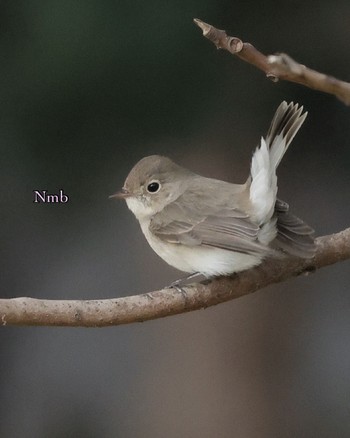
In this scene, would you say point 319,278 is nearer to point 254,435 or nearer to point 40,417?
point 254,435

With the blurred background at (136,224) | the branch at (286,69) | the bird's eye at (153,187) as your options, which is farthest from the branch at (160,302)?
the blurred background at (136,224)

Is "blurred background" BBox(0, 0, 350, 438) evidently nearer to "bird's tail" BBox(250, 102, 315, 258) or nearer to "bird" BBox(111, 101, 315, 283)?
"bird" BBox(111, 101, 315, 283)

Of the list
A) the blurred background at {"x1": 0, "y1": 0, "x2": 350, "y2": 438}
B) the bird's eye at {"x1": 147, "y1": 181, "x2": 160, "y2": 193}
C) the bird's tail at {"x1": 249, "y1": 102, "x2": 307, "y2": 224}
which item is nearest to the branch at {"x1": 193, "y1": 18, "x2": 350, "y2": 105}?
the bird's tail at {"x1": 249, "y1": 102, "x2": 307, "y2": 224}

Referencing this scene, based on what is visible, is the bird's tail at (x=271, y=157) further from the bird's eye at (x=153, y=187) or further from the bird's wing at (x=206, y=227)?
the bird's eye at (x=153, y=187)

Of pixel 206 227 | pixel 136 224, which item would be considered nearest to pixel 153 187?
pixel 206 227

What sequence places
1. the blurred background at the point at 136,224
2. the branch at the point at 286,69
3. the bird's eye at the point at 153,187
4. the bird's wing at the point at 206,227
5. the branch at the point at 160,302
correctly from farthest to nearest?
the blurred background at the point at 136,224, the bird's eye at the point at 153,187, the bird's wing at the point at 206,227, the branch at the point at 160,302, the branch at the point at 286,69

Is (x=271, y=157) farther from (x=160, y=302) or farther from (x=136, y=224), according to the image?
(x=136, y=224)
